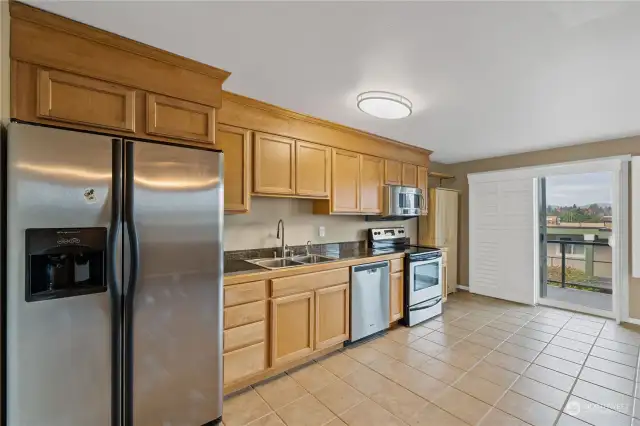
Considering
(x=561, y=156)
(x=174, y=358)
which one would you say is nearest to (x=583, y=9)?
(x=174, y=358)

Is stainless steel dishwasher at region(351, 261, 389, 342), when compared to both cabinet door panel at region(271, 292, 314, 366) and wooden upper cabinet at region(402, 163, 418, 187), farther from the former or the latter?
wooden upper cabinet at region(402, 163, 418, 187)

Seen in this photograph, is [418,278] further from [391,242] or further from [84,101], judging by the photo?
[84,101]

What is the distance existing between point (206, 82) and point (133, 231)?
1094mm

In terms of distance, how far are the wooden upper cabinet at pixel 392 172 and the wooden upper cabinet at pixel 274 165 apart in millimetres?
1472

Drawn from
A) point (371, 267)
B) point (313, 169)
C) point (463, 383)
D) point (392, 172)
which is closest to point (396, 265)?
point (371, 267)

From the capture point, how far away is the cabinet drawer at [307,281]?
2420 millimetres

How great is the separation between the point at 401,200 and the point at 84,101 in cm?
334

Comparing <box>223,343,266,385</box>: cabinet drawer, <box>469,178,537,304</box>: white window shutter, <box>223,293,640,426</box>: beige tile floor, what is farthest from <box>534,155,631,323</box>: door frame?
<box>223,343,266,385</box>: cabinet drawer

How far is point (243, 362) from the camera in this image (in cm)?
222

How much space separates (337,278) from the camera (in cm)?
286

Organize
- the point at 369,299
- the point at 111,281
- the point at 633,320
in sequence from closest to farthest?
the point at 111,281, the point at 369,299, the point at 633,320

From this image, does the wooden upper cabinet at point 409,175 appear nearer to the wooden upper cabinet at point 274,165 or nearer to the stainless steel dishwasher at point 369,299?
the stainless steel dishwasher at point 369,299

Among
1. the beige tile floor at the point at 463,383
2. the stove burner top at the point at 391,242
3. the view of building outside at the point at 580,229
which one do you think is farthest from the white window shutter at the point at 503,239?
the stove burner top at the point at 391,242

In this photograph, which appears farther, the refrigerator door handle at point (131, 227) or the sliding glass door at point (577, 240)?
the sliding glass door at point (577, 240)
